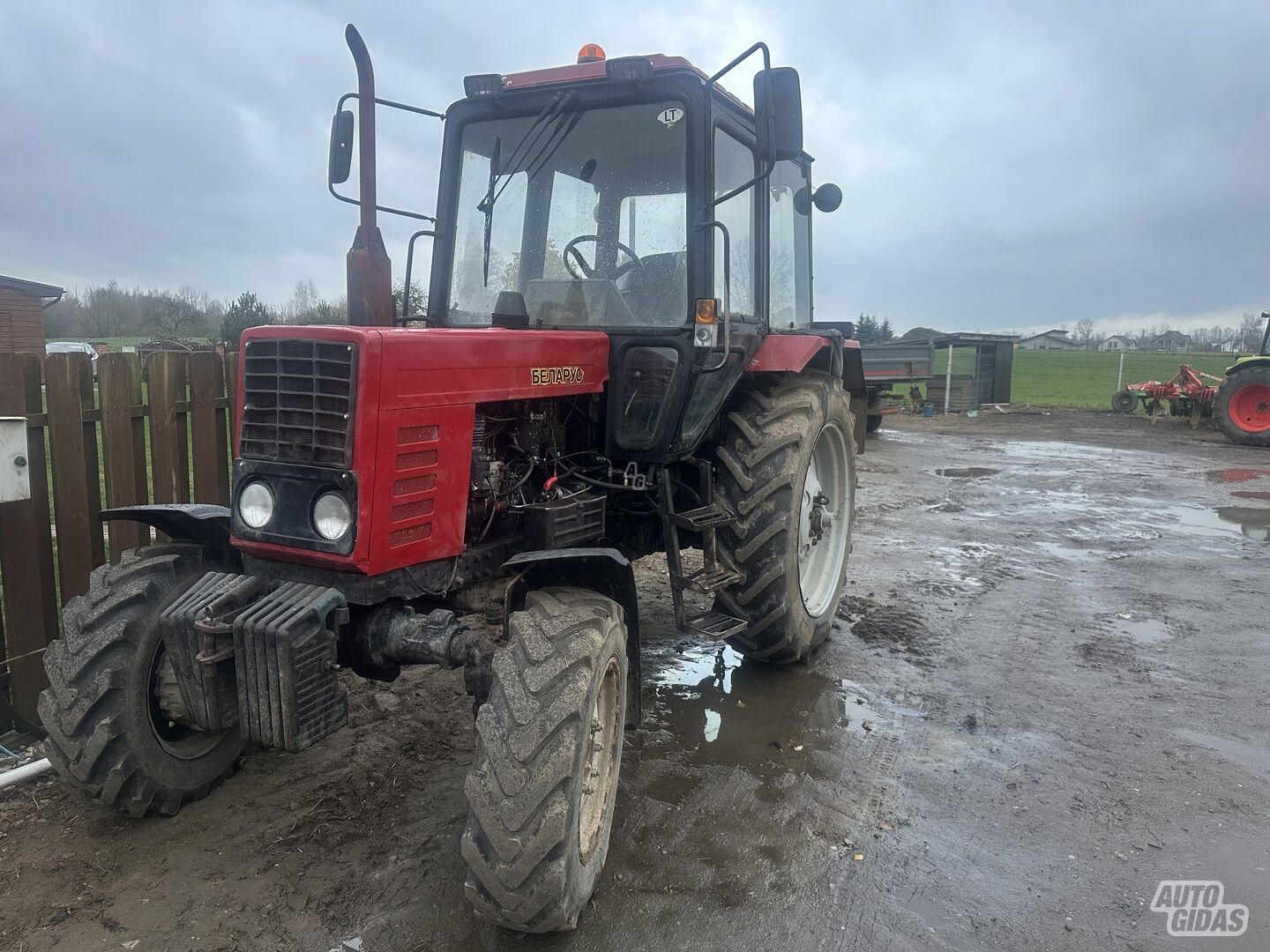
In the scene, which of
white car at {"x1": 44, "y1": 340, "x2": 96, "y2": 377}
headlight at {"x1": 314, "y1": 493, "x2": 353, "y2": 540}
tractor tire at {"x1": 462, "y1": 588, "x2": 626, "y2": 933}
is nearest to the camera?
tractor tire at {"x1": 462, "y1": 588, "x2": 626, "y2": 933}

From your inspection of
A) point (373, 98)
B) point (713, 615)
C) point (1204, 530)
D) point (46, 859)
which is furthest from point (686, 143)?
point (1204, 530)

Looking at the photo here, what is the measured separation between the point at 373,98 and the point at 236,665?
222 cm

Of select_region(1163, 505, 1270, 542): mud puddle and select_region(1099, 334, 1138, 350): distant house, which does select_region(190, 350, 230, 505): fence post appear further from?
select_region(1099, 334, 1138, 350): distant house

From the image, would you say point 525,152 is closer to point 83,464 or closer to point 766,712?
point 83,464

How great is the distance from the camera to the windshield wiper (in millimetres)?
3789

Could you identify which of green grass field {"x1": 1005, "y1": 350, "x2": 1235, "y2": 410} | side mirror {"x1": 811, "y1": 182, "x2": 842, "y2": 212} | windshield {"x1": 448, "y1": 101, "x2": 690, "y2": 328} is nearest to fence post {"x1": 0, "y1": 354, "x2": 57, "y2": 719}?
windshield {"x1": 448, "y1": 101, "x2": 690, "y2": 328}

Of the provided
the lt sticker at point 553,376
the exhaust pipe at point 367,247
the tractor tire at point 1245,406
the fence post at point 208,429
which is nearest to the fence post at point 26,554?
the fence post at point 208,429

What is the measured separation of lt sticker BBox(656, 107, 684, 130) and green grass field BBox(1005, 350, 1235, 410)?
2314cm

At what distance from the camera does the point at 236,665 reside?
2.50m

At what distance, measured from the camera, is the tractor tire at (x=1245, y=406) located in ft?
53.2

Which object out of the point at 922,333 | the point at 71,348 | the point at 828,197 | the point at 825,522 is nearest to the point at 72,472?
the point at 825,522

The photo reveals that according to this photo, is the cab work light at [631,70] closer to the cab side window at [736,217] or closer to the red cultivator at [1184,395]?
the cab side window at [736,217]

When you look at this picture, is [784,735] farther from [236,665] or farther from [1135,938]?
[236,665]

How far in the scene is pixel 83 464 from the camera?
4.10 meters
